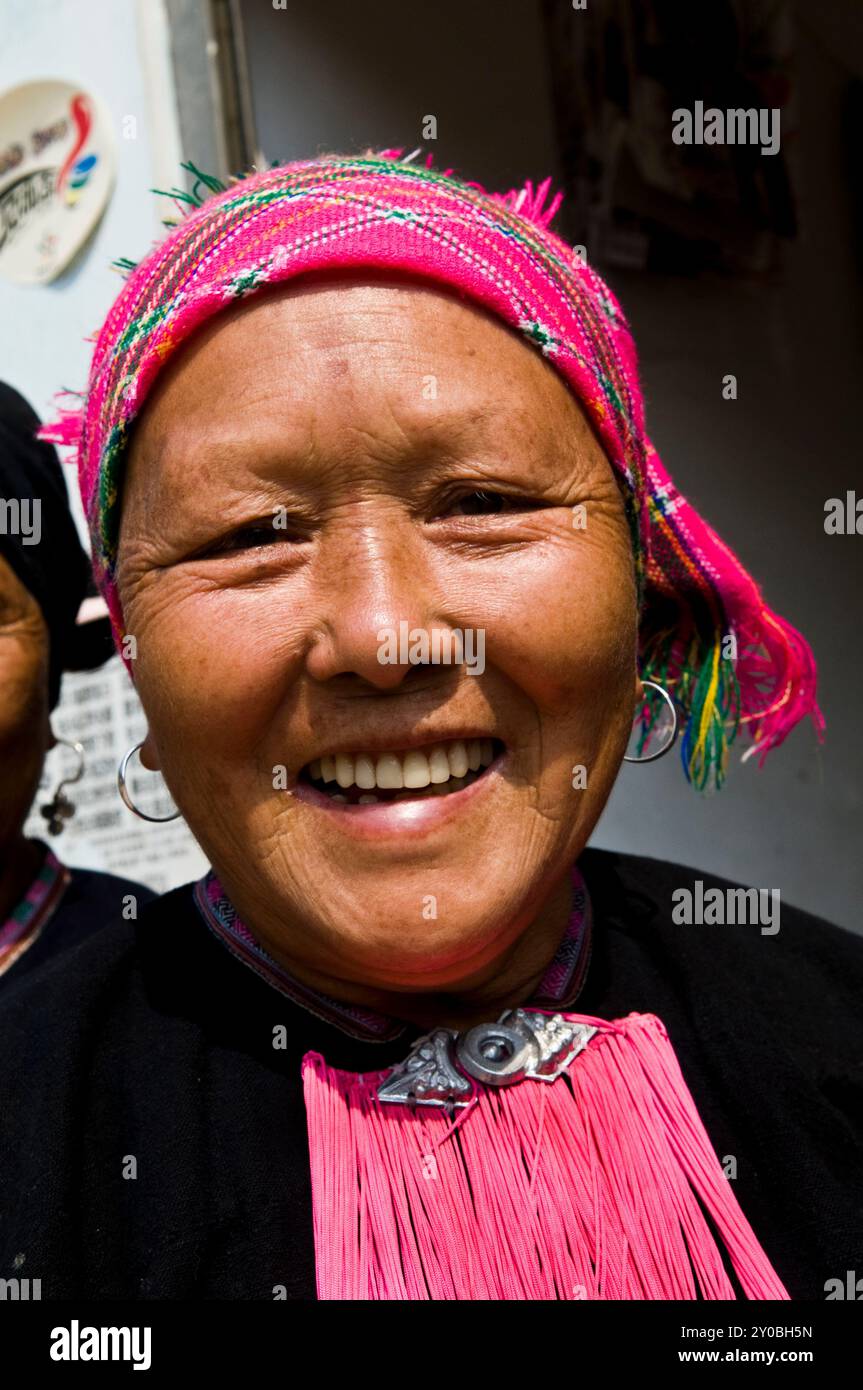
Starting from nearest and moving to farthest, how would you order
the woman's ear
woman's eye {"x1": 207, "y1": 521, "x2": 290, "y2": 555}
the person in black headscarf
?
woman's eye {"x1": 207, "y1": 521, "x2": 290, "y2": 555} → the woman's ear → the person in black headscarf

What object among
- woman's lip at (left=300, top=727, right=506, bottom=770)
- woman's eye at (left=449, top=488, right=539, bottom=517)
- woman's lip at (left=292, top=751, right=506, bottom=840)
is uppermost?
woman's eye at (left=449, top=488, right=539, bottom=517)

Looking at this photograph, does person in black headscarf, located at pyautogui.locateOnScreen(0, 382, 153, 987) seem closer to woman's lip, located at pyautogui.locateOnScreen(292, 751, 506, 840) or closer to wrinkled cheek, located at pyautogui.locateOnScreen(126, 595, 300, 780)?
wrinkled cheek, located at pyautogui.locateOnScreen(126, 595, 300, 780)

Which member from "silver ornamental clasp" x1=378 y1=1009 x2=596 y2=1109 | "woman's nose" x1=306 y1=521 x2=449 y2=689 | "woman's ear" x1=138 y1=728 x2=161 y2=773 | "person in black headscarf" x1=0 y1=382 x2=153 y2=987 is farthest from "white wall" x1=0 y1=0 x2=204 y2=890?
"woman's nose" x1=306 y1=521 x2=449 y2=689

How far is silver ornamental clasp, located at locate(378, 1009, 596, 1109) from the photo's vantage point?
1354mm

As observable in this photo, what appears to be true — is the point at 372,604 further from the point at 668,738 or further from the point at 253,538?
the point at 668,738

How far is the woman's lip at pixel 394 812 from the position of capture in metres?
1.28

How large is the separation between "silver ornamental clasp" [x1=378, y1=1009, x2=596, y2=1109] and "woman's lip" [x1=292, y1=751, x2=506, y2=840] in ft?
0.91

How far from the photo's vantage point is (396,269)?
1362mm

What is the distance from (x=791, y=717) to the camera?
1.93 m

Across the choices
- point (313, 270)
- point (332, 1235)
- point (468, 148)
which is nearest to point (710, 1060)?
point (332, 1235)

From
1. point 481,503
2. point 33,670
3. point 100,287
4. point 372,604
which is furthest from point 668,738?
point 100,287

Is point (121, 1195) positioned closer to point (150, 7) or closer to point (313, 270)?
point (313, 270)

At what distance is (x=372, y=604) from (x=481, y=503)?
0.69 feet
